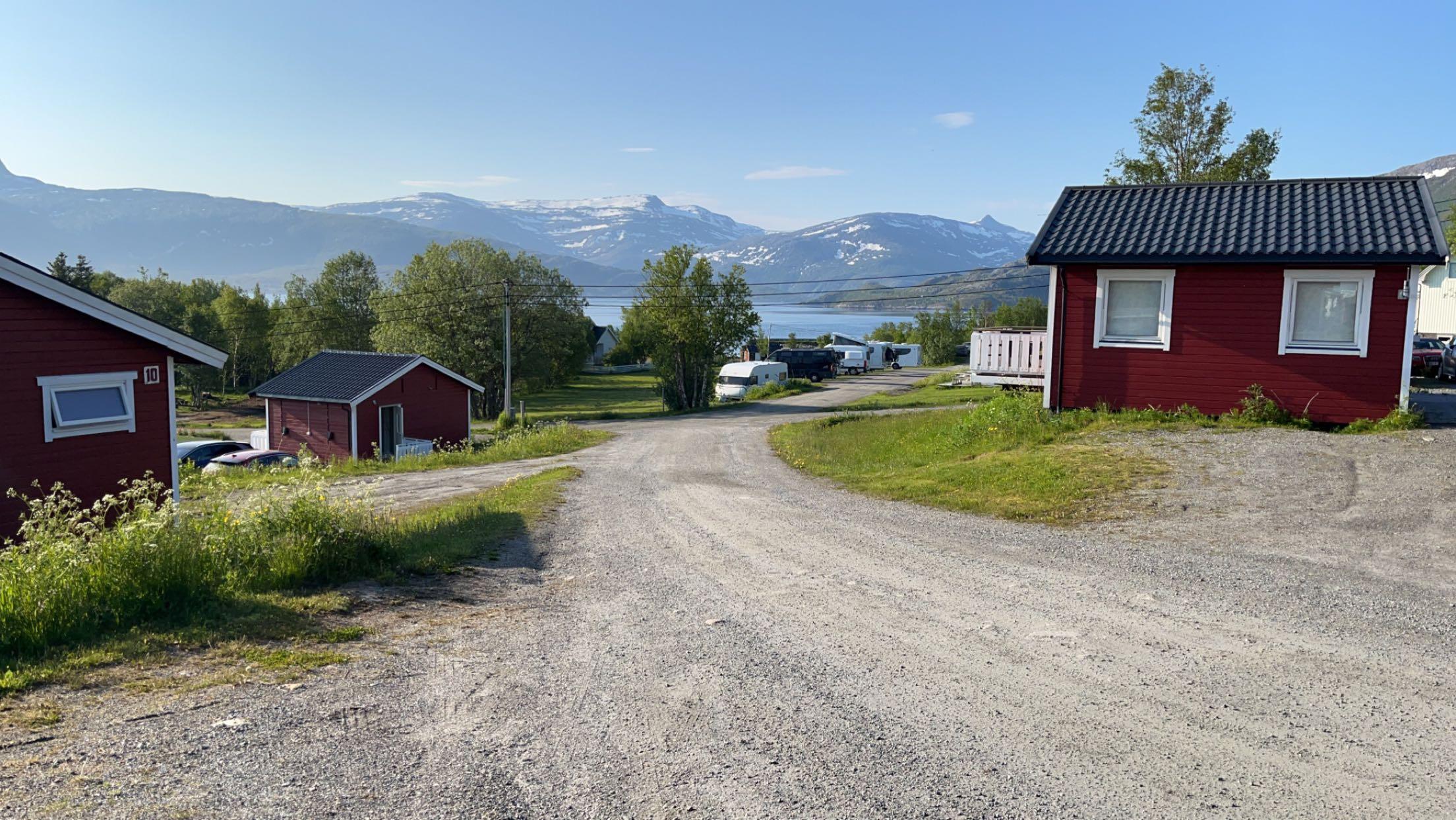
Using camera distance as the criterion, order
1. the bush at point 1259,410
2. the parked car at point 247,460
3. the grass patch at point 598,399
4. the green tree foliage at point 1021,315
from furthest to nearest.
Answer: the green tree foliage at point 1021,315 → the grass patch at point 598,399 → the parked car at point 247,460 → the bush at point 1259,410

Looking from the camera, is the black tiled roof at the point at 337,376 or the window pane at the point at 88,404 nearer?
the window pane at the point at 88,404

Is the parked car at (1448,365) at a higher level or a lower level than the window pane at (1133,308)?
lower

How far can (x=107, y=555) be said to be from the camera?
6293 mm

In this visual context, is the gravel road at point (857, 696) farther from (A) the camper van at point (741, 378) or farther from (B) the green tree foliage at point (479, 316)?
(B) the green tree foliage at point (479, 316)

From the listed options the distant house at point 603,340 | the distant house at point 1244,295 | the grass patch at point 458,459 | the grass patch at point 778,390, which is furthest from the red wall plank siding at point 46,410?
the distant house at point 603,340

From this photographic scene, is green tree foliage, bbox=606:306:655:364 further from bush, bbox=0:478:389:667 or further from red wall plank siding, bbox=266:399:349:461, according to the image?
bush, bbox=0:478:389:667

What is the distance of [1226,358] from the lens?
1580 cm

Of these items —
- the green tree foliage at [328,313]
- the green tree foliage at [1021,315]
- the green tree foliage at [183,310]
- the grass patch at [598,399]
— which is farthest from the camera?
the green tree foliage at [328,313]

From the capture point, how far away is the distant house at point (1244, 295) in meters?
14.9

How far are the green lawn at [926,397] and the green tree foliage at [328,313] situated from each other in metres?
44.6

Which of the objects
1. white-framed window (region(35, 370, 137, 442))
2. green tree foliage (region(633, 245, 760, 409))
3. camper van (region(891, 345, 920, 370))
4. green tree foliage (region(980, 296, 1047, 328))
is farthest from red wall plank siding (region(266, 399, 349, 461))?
green tree foliage (region(980, 296, 1047, 328))

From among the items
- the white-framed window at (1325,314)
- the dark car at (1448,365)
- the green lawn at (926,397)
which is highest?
the white-framed window at (1325,314)

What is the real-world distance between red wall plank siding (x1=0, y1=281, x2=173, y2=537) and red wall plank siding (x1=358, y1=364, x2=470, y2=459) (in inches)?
685

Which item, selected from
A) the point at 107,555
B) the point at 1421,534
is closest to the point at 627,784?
the point at 107,555
